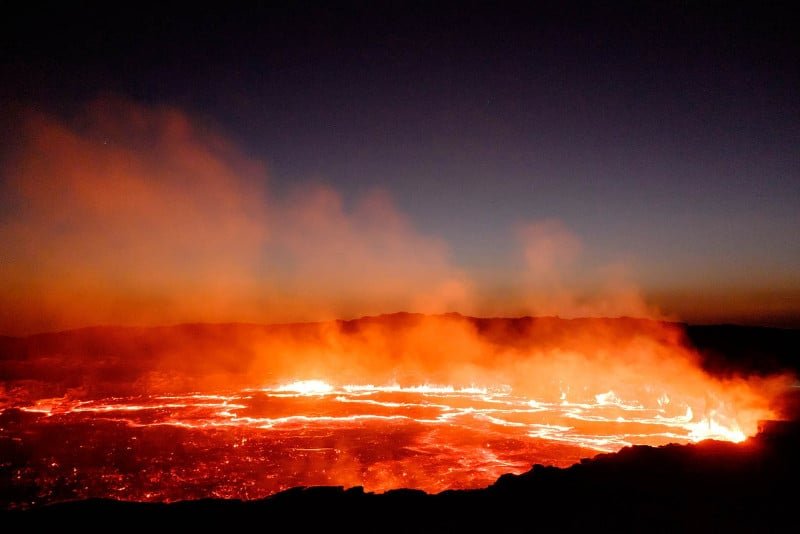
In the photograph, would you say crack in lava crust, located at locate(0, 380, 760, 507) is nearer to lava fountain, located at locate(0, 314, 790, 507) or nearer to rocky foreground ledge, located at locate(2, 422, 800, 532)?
lava fountain, located at locate(0, 314, 790, 507)

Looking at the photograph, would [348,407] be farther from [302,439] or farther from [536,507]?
[536,507]

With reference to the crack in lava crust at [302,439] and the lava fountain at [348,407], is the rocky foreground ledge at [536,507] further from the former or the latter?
the lava fountain at [348,407]

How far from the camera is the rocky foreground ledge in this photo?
1080cm

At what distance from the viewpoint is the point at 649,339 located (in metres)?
58.1

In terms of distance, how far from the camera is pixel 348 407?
43094 millimetres

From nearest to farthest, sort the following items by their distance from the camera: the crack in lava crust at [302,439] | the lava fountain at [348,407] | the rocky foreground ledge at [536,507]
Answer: the rocky foreground ledge at [536,507], the crack in lava crust at [302,439], the lava fountain at [348,407]

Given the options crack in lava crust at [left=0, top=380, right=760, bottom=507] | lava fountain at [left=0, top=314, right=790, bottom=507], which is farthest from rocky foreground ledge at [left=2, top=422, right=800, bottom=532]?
lava fountain at [left=0, top=314, right=790, bottom=507]

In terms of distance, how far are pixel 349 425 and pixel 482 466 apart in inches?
523

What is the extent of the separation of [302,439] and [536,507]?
875 inches

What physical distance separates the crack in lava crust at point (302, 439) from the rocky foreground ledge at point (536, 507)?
29.2ft

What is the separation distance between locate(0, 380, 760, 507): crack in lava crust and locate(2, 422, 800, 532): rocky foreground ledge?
29.2 feet

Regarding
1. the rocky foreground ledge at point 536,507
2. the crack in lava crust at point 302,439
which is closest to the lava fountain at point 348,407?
the crack in lava crust at point 302,439

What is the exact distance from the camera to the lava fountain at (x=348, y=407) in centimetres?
2416

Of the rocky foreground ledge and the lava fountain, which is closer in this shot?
the rocky foreground ledge
